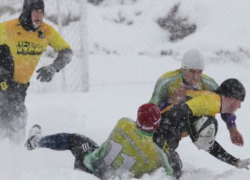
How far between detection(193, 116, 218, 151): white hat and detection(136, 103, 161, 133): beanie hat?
825 millimetres

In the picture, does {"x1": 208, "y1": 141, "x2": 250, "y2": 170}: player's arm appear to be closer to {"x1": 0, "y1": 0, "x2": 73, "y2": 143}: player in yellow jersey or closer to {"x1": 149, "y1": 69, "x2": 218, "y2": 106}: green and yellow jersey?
{"x1": 149, "y1": 69, "x2": 218, "y2": 106}: green and yellow jersey

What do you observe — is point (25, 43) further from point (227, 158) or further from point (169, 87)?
point (227, 158)

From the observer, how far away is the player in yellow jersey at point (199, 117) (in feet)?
12.4

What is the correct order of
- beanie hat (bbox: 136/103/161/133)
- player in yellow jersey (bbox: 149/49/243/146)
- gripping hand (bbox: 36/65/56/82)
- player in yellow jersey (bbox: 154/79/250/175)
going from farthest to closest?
gripping hand (bbox: 36/65/56/82) < player in yellow jersey (bbox: 149/49/243/146) < player in yellow jersey (bbox: 154/79/250/175) < beanie hat (bbox: 136/103/161/133)

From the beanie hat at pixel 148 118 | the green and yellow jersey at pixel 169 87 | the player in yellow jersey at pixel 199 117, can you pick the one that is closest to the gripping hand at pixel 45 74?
the green and yellow jersey at pixel 169 87

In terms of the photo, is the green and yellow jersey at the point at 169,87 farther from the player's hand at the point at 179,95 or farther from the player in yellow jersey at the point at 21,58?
the player in yellow jersey at the point at 21,58

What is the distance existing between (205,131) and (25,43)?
1.90 meters

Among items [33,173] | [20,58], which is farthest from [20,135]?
[33,173]

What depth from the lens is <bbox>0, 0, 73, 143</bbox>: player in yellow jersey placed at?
4697 millimetres

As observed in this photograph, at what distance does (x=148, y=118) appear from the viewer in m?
3.25

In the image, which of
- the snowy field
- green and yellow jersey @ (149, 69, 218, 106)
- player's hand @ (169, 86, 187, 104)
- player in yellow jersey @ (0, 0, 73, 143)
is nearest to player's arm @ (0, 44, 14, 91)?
player in yellow jersey @ (0, 0, 73, 143)

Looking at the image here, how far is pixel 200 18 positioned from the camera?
34.6 feet

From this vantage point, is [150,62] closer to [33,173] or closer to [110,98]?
[110,98]

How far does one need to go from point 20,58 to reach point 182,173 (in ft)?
6.16
